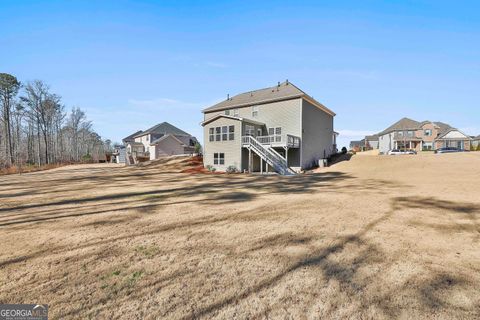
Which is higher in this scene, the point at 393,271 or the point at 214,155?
the point at 214,155

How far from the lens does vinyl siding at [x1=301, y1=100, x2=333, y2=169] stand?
2202 centimetres

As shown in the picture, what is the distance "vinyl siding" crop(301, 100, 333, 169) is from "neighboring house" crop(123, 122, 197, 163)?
29618 millimetres

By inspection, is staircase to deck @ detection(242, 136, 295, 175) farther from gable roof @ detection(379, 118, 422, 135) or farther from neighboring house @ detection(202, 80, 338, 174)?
gable roof @ detection(379, 118, 422, 135)

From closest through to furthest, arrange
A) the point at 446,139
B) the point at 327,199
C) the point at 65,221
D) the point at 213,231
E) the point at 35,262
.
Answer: the point at 35,262, the point at 213,231, the point at 65,221, the point at 327,199, the point at 446,139

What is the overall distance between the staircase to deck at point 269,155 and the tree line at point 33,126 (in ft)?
97.4

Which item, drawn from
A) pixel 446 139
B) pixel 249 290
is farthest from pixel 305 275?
pixel 446 139

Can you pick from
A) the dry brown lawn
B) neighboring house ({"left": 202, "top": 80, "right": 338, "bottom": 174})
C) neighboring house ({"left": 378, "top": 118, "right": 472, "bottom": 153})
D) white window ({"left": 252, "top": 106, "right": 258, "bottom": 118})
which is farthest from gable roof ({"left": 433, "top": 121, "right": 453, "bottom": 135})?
the dry brown lawn

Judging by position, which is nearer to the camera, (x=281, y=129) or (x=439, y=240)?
(x=439, y=240)

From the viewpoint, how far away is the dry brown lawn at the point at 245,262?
101 inches

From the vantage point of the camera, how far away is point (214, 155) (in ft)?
77.4

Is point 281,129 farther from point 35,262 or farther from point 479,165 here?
point 35,262

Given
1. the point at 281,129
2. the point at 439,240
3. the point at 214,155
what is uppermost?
the point at 281,129

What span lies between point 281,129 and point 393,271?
65.7ft

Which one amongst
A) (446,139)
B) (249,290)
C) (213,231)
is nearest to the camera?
(249,290)
